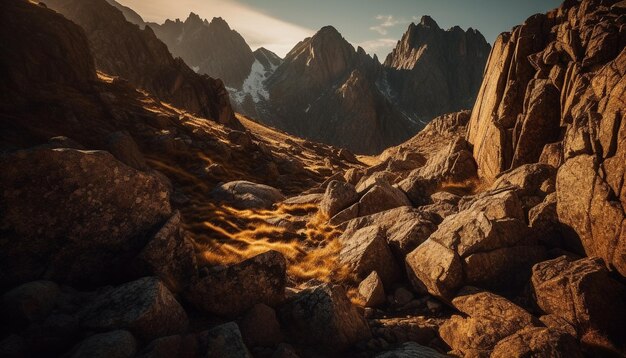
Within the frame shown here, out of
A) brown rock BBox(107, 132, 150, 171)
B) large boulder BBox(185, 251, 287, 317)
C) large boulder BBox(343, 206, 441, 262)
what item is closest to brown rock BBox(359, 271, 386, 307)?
large boulder BBox(343, 206, 441, 262)

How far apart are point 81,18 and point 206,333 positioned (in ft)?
470

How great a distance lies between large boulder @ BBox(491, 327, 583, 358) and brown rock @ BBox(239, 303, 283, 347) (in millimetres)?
5258

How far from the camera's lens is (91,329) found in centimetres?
684

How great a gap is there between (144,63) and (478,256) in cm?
11683

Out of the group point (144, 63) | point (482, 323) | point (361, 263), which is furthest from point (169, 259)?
point (144, 63)

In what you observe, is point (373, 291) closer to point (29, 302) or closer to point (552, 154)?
point (29, 302)

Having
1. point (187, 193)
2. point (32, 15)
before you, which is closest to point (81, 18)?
point (32, 15)

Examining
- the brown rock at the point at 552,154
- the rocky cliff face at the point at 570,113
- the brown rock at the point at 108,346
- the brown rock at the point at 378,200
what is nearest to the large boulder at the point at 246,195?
the brown rock at the point at 378,200

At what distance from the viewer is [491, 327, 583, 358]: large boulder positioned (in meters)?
6.86

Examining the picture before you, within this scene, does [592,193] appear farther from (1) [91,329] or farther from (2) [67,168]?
(2) [67,168]

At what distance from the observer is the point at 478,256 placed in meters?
10.6

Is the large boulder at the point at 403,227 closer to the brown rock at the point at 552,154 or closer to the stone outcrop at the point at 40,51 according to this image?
the brown rock at the point at 552,154

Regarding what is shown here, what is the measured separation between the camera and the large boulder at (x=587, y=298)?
8.02m

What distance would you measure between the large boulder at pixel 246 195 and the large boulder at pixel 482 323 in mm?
18829
